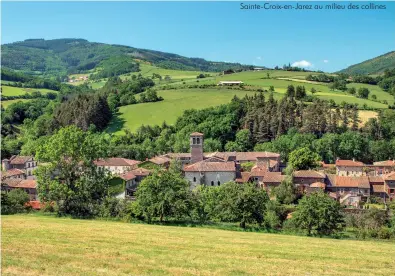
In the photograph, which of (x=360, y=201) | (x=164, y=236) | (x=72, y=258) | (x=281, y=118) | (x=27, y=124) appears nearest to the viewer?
(x=72, y=258)

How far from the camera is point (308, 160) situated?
73.3m

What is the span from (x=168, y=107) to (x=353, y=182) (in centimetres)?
6746

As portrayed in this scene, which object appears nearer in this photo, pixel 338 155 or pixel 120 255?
pixel 120 255

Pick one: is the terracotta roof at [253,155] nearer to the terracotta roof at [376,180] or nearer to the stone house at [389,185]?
the terracotta roof at [376,180]

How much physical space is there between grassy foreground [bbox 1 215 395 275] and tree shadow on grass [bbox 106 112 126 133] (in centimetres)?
8438

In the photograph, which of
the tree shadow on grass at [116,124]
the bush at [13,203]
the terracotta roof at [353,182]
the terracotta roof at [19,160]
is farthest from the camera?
the tree shadow on grass at [116,124]

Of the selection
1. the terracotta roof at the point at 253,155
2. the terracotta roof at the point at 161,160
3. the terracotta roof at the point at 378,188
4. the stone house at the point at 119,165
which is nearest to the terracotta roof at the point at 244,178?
the terracotta roof at the point at 253,155

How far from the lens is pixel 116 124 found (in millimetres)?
112375

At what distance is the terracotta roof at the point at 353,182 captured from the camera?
60.2 metres

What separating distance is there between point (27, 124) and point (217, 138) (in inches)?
2316

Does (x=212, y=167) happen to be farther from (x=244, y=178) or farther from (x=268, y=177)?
(x=268, y=177)

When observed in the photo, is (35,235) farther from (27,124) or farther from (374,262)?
(27,124)

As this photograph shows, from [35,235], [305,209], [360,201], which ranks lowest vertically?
[360,201]

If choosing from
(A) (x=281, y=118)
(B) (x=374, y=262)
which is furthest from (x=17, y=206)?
(A) (x=281, y=118)
